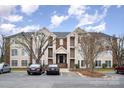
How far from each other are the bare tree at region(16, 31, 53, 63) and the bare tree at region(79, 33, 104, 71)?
291 inches

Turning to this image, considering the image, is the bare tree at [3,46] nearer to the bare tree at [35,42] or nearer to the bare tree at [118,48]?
the bare tree at [35,42]

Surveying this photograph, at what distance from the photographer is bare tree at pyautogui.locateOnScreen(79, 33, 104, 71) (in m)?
36.2

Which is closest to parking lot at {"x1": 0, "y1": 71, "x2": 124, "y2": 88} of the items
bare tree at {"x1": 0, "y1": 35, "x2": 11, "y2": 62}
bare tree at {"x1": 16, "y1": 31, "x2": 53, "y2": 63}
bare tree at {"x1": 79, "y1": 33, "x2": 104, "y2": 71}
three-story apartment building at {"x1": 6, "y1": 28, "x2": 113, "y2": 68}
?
bare tree at {"x1": 79, "y1": 33, "x2": 104, "y2": 71}

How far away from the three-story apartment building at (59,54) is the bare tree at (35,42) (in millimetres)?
633

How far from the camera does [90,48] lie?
36438mm

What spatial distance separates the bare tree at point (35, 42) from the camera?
1825 inches

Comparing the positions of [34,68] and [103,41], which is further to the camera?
[103,41]

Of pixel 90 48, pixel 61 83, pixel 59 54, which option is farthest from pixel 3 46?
pixel 61 83

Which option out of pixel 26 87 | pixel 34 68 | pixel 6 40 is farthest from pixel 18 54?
pixel 26 87

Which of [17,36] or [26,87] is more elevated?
[17,36]

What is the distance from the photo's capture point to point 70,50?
160ft

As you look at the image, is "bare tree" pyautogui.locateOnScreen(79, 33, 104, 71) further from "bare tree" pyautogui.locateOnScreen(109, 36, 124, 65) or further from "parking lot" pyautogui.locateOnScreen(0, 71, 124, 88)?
"parking lot" pyautogui.locateOnScreen(0, 71, 124, 88)
